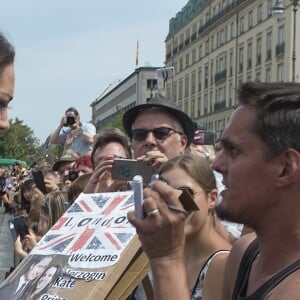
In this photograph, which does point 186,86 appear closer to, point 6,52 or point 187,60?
point 187,60

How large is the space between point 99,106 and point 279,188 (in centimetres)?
13479

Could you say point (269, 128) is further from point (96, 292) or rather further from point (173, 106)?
point (173, 106)

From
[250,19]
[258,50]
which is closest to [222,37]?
[250,19]

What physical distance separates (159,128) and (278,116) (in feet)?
5.96

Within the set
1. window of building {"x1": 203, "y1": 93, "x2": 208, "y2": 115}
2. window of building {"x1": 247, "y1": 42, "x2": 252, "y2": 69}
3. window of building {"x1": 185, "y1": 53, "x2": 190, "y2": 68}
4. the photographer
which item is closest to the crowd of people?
the photographer

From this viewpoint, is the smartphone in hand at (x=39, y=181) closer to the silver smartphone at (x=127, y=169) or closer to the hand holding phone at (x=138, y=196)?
the silver smartphone at (x=127, y=169)

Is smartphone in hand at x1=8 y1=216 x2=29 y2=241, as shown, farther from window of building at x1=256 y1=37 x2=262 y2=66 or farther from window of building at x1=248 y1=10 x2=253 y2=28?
window of building at x1=248 y1=10 x2=253 y2=28

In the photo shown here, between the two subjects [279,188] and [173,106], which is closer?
[279,188]

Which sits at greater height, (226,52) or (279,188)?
(226,52)

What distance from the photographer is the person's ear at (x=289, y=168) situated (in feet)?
7.15

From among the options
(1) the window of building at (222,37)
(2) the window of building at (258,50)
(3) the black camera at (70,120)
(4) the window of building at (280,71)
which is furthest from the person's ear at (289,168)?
(1) the window of building at (222,37)

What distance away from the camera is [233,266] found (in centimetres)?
237

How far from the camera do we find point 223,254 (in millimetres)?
2955

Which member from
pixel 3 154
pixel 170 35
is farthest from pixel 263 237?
pixel 170 35
